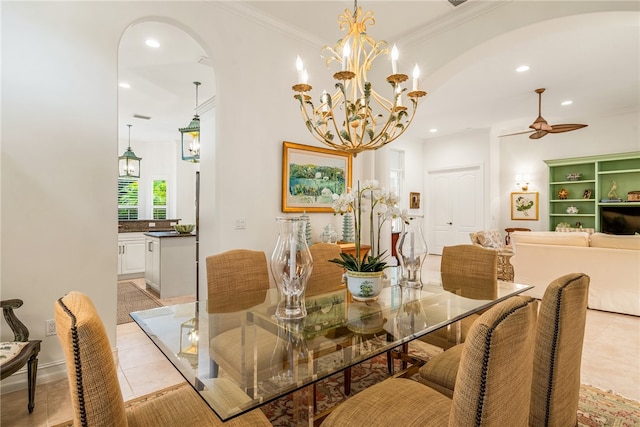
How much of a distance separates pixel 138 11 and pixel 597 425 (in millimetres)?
4194

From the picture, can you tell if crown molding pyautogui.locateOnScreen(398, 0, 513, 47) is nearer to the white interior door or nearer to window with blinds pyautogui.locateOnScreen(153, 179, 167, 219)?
the white interior door

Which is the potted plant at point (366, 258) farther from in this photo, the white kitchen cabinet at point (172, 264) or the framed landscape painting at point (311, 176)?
the white kitchen cabinet at point (172, 264)

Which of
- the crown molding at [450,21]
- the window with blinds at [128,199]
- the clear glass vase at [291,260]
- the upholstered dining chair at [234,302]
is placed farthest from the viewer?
the window with blinds at [128,199]

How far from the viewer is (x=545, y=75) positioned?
4809 millimetres

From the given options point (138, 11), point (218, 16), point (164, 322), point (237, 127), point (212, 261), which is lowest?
point (164, 322)

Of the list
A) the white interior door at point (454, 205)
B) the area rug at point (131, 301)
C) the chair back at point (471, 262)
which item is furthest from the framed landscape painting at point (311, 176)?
the white interior door at point (454, 205)

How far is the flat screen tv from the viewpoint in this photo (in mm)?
6438

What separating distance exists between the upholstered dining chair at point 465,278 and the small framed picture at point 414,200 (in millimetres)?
6308

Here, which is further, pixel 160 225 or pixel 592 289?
pixel 160 225

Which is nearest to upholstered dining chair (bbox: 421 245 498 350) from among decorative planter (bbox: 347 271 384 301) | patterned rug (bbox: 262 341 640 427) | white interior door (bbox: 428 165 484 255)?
decorative planter (bbox: 347 271 384 301)

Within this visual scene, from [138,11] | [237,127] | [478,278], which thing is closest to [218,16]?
[138,11]

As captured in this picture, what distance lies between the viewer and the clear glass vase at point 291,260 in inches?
61.8

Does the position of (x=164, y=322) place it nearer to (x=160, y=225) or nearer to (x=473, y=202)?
(x=160, y=225)

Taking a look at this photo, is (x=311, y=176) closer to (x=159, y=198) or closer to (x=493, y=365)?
(x=493, y=365)
